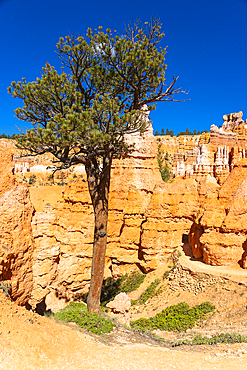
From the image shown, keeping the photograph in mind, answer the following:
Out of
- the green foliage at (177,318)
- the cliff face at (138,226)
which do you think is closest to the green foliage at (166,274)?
the cliff face at (138,226)

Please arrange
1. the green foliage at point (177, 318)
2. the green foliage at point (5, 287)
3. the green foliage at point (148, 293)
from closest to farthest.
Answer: the green foliage at point (5, 287), the green foliage at point (177, 318), the green foliage at point (148, 293)

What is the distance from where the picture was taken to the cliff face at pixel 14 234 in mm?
5844

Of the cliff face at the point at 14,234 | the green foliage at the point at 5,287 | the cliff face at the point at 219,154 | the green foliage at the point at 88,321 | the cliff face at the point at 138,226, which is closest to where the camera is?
the green foliage at the point at 5,287

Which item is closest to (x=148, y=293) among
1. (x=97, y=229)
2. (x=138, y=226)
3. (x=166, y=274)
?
(x=166, y=274)

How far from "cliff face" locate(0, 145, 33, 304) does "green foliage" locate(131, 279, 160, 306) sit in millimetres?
9551

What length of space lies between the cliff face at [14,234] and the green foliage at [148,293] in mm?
9551

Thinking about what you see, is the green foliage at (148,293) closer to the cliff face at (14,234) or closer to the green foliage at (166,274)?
the green foliage at (166,274)

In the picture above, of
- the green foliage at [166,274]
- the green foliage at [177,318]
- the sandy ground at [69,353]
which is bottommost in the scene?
the green foliage at [177,318]

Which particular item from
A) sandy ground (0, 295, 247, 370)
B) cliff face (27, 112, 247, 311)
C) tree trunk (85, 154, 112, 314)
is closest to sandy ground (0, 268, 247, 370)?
sandy ground (0, 295, 247, 370)

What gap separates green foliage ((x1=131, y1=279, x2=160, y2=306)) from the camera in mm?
14445

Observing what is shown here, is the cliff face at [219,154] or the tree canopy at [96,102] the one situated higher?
the cliff face at [219,154]

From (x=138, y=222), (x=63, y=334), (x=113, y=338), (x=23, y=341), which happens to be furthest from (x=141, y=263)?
(x=23, y=341)

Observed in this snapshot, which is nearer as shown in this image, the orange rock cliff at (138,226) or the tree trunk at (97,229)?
the tree trunk at (97,229)

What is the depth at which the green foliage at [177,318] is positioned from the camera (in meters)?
11.0
